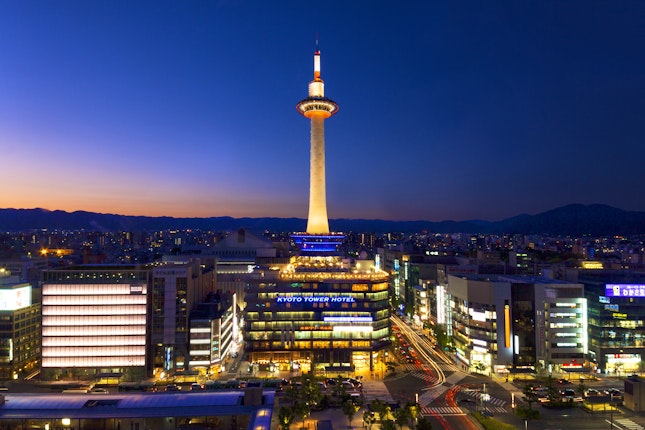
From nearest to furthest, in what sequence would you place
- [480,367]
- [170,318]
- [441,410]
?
[441,410] < [480,367] < [170,318]

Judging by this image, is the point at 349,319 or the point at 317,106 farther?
the point at 317,106

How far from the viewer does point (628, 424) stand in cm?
4950

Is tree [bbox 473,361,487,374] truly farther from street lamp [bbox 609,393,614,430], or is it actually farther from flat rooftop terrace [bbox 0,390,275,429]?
flat rooftop terrace [bbox 0,390,275,429]

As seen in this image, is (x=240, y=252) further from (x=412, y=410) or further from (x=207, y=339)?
(x=412, y=410)

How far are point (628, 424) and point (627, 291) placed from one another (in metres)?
26.9

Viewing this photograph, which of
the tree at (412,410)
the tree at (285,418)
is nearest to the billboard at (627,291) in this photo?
the tree at (412,410)

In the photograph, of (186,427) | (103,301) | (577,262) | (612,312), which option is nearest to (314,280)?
(103,301)

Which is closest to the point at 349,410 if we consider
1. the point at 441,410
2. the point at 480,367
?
the point at 441,410

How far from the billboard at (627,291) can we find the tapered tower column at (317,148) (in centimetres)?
5468

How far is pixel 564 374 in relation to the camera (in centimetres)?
6950

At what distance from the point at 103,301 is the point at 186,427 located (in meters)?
35.0

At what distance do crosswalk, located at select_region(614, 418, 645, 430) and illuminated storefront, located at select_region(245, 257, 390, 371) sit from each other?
3329 cm

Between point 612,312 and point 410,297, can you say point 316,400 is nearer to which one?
point 612,312

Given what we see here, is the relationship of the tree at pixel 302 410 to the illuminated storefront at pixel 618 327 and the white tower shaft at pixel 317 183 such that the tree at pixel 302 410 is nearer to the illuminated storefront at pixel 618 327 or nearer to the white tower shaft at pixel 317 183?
the illuminated storefront at pixel 618 327
